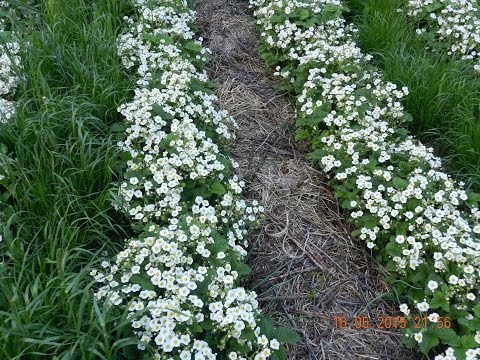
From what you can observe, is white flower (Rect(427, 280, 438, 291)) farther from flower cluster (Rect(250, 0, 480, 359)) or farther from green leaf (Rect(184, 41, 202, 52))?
green leaf (Rect(184, 41, 202, 52))

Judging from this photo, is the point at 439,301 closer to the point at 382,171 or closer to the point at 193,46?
the point at 382,171

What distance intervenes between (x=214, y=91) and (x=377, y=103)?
4.41 feet

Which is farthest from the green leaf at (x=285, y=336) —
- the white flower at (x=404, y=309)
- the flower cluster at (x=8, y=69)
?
the flower cluster at (x=8, y=69)

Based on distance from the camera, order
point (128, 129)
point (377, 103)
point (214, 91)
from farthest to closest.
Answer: point (214, 91) → point (377, 103) → point (128, 129)

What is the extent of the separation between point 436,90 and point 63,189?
2.79 meters

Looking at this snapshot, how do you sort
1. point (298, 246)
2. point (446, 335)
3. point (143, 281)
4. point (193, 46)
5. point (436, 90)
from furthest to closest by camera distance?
1. point (193, 46)
2. point (436, 90)
3. point (298, 246)
4. point (446, 335)
5. point (143, 281)

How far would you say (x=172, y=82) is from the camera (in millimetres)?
3535

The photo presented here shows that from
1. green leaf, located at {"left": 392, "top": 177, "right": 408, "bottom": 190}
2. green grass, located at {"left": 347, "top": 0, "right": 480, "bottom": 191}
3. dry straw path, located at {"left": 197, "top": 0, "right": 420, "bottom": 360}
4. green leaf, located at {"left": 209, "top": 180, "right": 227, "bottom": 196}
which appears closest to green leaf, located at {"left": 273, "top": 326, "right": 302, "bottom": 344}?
dry straw path, located at {"left": 197, "top": 0, "right": 420, "bottom": 360}

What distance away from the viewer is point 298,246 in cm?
313

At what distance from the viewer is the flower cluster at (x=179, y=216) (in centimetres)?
221

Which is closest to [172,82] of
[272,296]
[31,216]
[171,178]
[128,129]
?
[128,129]

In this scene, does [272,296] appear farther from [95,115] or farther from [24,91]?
[24,91]
